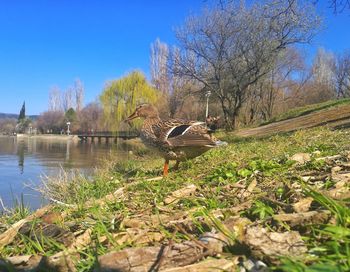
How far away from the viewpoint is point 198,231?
2920 millimetres

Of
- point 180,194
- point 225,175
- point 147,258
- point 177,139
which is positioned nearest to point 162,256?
point 147,258

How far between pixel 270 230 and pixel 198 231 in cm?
53

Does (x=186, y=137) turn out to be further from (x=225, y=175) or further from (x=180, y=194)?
(x=180, y=194)

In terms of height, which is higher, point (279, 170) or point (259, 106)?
point (259, 106)

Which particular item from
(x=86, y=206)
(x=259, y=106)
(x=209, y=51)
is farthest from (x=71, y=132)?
(x=86, y=206)

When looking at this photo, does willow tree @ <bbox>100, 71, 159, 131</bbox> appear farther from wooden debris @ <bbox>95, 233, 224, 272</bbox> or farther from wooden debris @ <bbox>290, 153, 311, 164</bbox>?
wooden debris @ <bbox>95, 233, 224, 272</bbox>

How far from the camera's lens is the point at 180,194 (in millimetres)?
4301

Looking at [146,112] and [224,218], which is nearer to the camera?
[224,218]

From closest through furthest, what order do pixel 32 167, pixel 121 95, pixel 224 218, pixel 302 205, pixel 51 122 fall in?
pixel 302 205 → pixel 224 218 → pixel 32 167 → pixel 121 95 → pixel 51 122

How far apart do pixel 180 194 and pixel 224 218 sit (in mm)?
1241

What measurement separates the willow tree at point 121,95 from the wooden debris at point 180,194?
61.6m

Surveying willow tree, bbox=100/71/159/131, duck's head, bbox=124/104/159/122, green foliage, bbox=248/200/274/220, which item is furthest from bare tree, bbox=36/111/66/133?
green foliage, bbox=248/200/274/220

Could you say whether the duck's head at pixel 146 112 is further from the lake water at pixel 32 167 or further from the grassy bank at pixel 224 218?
the lake water at pixel 32 167

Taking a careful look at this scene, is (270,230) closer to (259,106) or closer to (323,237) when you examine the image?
(323,237)
